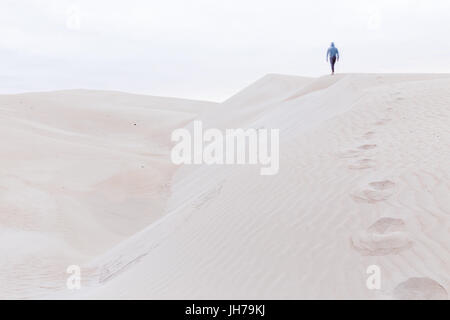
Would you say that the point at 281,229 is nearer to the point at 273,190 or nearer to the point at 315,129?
the point at 273,190

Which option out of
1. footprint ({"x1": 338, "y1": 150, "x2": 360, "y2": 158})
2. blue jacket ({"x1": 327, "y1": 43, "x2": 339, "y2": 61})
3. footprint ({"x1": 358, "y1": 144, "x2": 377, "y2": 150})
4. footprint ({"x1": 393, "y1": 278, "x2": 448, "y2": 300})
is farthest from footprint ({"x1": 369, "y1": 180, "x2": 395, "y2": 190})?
blue jacket ({"x1": 327, "y1": 43, "x2": 339, "y2": 61})

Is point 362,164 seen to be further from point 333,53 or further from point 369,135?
point 333,53

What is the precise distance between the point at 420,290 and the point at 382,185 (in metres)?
1.74

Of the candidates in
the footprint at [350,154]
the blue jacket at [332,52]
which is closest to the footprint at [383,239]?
the footprint at [350,154]

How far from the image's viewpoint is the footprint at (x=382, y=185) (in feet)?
17.8

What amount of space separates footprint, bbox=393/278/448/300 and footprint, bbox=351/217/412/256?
16.7 inches

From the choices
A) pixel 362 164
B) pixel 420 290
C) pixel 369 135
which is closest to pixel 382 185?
pixel 362 164

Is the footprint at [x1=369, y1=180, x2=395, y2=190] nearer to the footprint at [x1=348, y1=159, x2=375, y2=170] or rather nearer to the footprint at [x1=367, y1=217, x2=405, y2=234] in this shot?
the footprint at [x1=348, y1=159, x2=375, y2=170]

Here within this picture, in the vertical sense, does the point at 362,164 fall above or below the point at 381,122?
below

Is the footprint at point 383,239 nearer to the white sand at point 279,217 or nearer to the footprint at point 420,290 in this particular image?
the white sand at point 279,217

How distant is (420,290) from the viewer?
12.9 feet

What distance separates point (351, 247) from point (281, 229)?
37.2 inches

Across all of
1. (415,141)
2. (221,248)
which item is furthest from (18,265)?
(415,141)

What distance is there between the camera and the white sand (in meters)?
4.49
